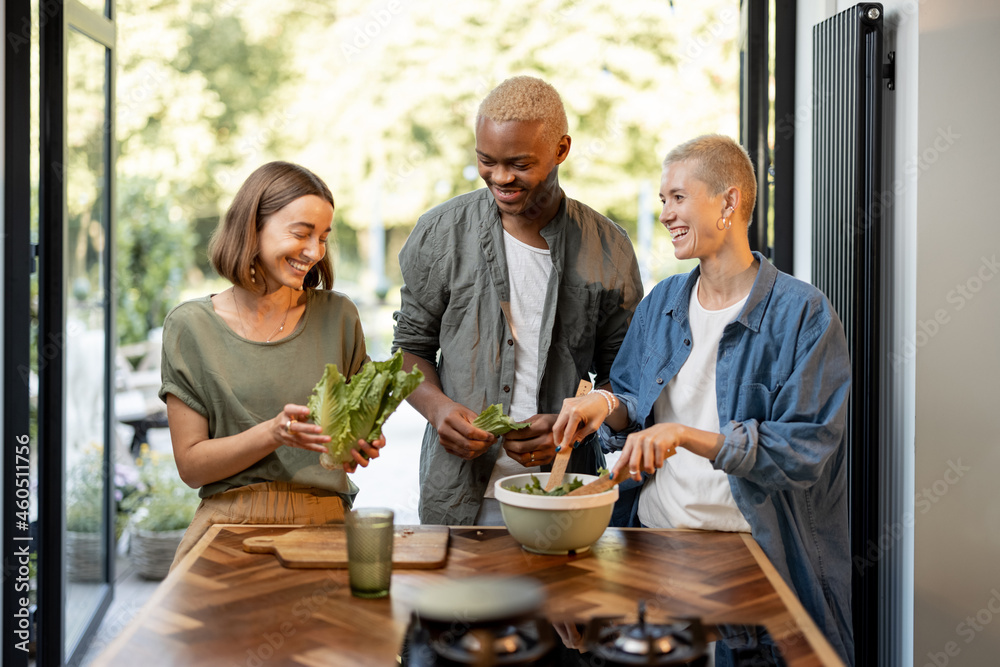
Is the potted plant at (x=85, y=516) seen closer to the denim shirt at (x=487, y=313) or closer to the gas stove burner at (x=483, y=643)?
the denim shirt at (x=487, y=313)

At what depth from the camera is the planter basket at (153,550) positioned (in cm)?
A: 475

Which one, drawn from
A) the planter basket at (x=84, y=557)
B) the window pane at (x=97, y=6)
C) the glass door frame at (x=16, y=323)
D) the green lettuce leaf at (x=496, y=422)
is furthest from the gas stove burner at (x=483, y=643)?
the window pane at (x=97, y=6)

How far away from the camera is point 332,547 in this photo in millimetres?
1820

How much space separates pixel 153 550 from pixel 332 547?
340cm

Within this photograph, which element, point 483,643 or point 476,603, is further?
point 476,603

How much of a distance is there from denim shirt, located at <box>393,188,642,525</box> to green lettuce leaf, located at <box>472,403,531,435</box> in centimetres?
25

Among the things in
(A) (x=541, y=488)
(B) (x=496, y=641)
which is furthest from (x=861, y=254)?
(B) (x=496, y=641)

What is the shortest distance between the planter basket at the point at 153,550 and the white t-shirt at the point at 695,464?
3.38 metres

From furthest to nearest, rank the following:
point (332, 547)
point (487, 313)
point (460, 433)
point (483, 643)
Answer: point (487, 313), point (460, 433), point (332, 547), point (483, 643)

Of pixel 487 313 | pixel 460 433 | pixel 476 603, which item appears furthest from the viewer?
pixel 487 313

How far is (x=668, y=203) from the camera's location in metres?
2.12

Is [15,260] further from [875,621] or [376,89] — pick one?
[376,89]

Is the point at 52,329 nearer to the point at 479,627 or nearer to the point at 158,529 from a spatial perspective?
the point at 158,529

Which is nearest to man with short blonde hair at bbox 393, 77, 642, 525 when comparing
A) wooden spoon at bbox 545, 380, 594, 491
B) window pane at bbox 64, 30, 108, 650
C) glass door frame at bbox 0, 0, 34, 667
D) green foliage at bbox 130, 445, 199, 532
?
wooden spoon at bbox 545, 380, 594, 491
